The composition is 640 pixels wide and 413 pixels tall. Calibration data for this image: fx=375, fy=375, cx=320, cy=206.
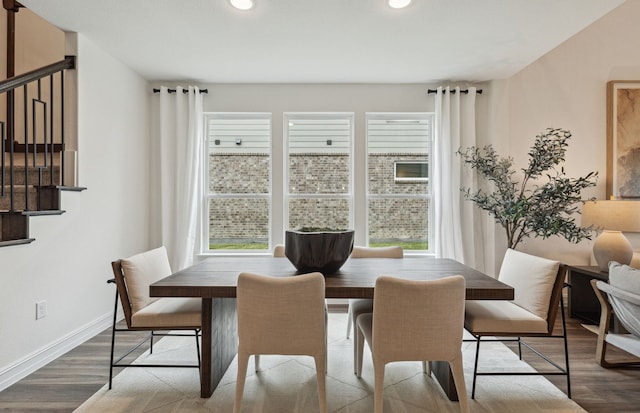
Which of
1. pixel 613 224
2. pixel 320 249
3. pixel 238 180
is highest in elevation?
pixel 238 180

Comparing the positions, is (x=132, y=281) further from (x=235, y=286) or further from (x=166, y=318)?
(x=235, y=286)

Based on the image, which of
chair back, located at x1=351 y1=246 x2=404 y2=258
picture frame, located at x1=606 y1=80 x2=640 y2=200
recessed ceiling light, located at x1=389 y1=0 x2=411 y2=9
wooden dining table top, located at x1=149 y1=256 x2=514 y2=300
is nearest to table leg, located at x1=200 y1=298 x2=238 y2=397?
wooden dining table top, located at x1=149 y1=256 x2=514 y2=300

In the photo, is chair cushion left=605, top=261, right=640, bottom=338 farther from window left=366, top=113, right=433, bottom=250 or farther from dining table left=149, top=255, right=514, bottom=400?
window left=366, top=113, right=433, bottom=250

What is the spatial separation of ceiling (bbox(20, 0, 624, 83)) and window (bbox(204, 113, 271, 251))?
0.61m

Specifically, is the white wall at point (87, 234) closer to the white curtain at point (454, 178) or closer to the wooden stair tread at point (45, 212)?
the wooden stair tread at point (45, 212)

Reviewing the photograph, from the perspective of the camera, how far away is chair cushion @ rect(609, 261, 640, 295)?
222cm

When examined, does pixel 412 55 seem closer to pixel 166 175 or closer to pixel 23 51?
pixel 166 175

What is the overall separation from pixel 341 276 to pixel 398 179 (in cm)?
239

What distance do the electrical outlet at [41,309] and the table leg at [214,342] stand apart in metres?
1.35

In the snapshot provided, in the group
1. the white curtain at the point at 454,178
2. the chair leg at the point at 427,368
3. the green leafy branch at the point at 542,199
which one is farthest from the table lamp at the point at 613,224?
the chair leg at the point at 427,368

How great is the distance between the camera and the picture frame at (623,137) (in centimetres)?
416

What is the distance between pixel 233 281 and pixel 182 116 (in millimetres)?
2671

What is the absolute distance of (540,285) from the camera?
2.29 metres

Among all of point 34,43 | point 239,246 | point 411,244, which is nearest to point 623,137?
point 411,244
